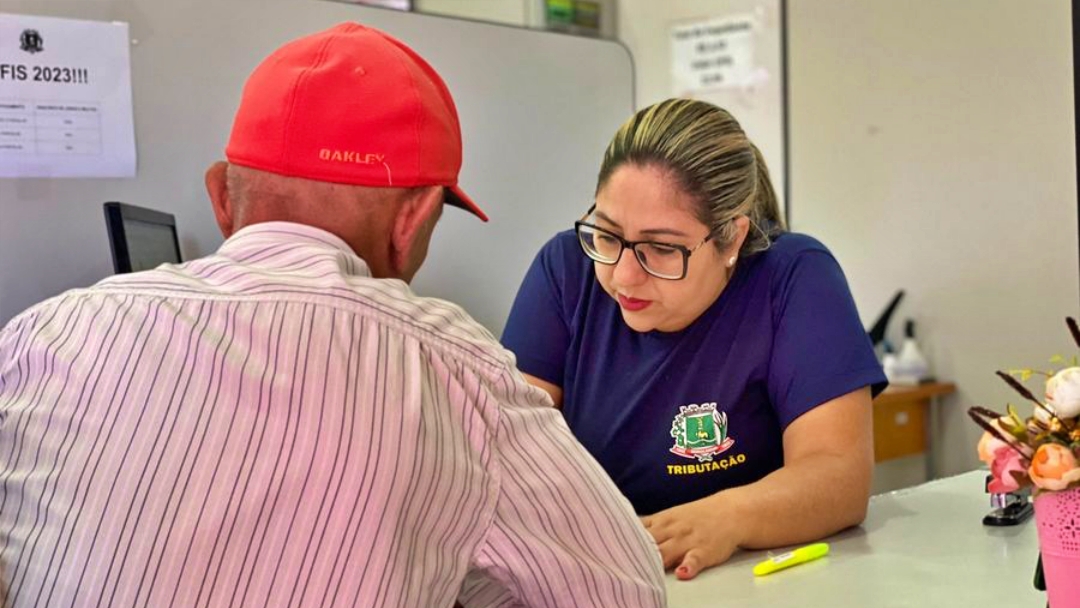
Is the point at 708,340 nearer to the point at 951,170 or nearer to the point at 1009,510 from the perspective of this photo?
the point at 1009,510

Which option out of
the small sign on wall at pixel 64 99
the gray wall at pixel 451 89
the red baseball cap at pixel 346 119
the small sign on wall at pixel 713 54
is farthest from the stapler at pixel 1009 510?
the small sign on wall at pixel 713 54

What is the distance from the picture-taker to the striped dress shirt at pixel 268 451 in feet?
2.52

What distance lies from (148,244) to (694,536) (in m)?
0.88

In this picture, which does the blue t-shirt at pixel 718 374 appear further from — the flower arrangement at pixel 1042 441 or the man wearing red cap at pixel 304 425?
the man wearing red cap at pixel 304 425

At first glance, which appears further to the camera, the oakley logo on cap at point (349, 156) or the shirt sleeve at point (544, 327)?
the shirt sleeve at point (544, 327)

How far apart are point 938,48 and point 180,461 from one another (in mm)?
2717

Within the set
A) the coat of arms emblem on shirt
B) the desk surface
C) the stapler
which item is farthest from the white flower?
the coat of arms emblem on shirt

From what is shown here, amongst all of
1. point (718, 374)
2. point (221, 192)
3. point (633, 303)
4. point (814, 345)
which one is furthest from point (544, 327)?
point (221, 192)

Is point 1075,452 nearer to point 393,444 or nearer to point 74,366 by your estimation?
point 393,444

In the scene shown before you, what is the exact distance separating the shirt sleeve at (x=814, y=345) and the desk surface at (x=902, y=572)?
0.58ft

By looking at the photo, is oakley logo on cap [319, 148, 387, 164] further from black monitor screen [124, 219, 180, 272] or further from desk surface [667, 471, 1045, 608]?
black monitor screen [124, 219, 180, 272]

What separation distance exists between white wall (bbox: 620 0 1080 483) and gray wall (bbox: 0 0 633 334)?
3.08ft

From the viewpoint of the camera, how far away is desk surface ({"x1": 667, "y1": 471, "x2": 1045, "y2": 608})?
114cm

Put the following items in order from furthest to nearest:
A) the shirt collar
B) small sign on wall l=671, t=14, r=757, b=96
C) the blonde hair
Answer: small sign on wall l=671, t=14, r=757, b=96, the blonde hair, the shirt collar
